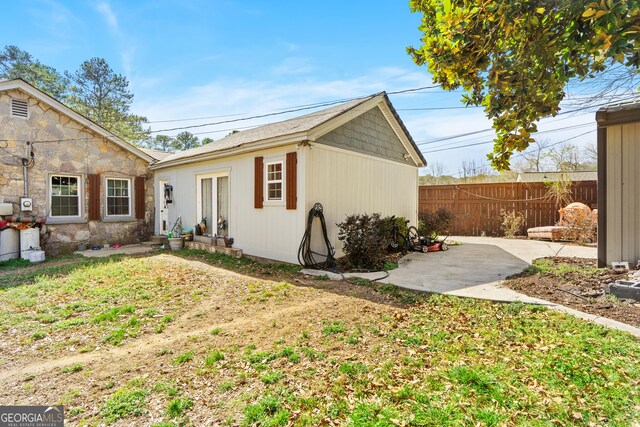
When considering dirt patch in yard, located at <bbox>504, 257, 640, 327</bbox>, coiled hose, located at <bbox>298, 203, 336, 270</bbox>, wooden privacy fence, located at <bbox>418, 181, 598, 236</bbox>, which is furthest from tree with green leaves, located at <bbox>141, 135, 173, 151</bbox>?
dirt patch in yard, located at <bbox>504, 257, 640, 327</bbox>

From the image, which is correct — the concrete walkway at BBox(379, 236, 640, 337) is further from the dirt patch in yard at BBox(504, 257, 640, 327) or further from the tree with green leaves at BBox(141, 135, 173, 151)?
the tree with green leaves at BBox(141, 135, 173, 151)

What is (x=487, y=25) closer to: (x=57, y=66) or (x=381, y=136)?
(x=381, y=136)

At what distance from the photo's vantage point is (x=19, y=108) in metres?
8.58

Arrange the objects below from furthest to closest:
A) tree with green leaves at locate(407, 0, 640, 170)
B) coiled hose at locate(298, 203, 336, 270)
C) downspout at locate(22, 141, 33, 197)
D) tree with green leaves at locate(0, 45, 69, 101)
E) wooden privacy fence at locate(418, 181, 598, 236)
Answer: tree with green leaves at locate(0, 45, 69, 101) → wooden privacy fence at locate(418, 181, 598, 236) → downspout at locate(22, 141, 33, 197) → coiled hose at locate(298, 203, 336, 270) → tree with green leaves at locate(407, 0, 640, 170)

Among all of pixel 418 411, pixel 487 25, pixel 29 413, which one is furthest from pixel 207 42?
pixel 418 411

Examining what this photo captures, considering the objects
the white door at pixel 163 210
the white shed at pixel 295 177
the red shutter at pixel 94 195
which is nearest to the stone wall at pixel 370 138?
the white shed at pixel 295 177

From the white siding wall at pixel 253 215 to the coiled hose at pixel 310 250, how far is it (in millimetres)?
148

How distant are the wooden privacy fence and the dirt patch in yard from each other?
519 cm

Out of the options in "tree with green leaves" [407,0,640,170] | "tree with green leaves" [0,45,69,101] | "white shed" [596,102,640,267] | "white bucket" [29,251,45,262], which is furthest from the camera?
"tree with green leaves" [0,45,69,101]

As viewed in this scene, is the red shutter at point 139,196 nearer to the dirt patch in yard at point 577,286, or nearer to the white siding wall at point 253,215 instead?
the white siding wall at point 253,215

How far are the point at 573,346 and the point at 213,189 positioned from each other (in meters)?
8.81

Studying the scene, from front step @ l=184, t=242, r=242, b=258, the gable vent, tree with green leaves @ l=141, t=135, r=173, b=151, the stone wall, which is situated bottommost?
front step @ l=184, t=242, r=242, b=258

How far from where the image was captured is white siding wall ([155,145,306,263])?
7023 mm

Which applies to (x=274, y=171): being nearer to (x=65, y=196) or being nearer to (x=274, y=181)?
(x=274, y=181)
